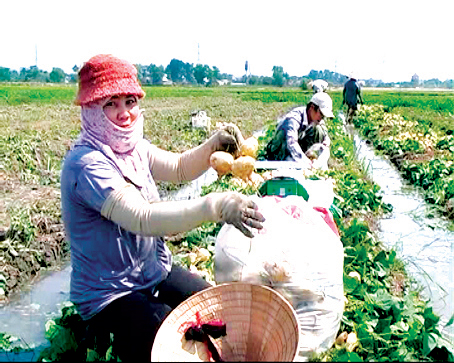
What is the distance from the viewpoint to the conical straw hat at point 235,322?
6.53 feet

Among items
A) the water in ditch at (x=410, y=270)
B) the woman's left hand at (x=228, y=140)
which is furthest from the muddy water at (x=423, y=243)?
the woman's left hand at (x=228, y=140)

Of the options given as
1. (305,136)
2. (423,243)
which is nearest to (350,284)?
(423,243)

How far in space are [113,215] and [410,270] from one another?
9.23 ft

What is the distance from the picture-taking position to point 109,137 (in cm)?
225

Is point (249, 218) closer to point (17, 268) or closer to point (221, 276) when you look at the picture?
point (221, 276)

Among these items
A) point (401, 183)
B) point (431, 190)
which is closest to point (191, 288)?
point (431, 190)

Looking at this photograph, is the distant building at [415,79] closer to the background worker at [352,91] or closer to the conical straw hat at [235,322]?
the background worker at [352,91]

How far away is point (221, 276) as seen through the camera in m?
2.47

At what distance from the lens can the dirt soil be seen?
4.03 m

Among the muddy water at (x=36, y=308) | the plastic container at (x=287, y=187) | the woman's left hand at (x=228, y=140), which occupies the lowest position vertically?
the muddy water at (x=36, y=308)

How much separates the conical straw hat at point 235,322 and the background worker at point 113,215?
169mm

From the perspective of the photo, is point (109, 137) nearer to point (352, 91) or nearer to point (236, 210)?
point (236, 210)

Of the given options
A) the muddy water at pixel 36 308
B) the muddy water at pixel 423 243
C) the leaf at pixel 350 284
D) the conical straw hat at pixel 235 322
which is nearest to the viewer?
the conical straw hat at pixel 235 322

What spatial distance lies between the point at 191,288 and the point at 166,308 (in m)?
0.26
